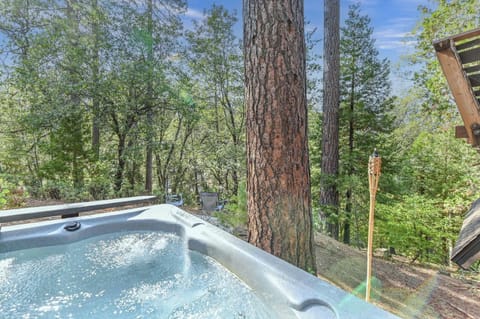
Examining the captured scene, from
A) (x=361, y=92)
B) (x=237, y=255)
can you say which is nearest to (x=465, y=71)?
(x=237, y=255)

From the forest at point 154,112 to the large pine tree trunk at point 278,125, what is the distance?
2636 mm

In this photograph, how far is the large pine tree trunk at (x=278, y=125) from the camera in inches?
64.2

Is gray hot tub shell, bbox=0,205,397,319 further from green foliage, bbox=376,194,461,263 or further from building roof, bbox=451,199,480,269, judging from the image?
green foliage, bbox=376,194,461,263

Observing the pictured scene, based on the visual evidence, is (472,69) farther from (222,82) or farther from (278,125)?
(222,82)

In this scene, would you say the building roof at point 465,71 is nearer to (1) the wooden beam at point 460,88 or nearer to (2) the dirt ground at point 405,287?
(1) the wooden beam at point 460,88

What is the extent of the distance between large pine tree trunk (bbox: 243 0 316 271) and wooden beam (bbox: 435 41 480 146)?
0.75 m

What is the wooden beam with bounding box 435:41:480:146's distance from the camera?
132 centimetres

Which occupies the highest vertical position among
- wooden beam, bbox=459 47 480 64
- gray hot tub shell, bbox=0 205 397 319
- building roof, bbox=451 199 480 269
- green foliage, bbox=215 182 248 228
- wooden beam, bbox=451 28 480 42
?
wooden beam, bbox=451 28 480 42

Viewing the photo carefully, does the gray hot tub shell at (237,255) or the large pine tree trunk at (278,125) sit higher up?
the large pine tree trunk at (278,125)

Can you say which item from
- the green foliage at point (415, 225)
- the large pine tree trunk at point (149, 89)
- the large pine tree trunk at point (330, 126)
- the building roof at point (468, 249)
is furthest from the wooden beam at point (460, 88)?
Answer: the large pine tree trunk at point (149, 89)

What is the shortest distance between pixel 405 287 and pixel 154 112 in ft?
17.4

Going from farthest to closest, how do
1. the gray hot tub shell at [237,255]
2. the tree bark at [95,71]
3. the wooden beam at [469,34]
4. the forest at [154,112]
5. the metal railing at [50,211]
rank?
1. the tree bark at [95,71]
2. the forest at [154,112]
3. the metal railing at [50,211]
4. the wooden beam at [469,34]
5. the gray hot tub shell at [237,255]

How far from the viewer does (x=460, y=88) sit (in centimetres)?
135

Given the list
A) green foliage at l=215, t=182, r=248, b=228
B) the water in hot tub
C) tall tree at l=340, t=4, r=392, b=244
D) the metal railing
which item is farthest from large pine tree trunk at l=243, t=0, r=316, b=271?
tall tree at l=340, t=4, r=392, b=244
